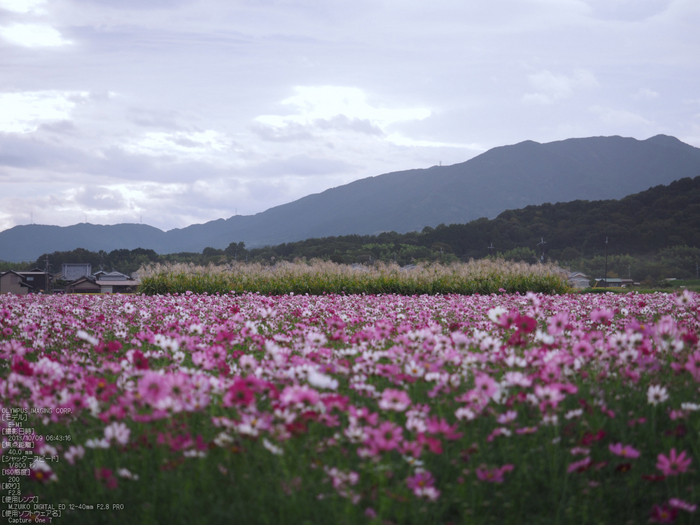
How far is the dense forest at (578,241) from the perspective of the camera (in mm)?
62719

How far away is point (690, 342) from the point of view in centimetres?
315

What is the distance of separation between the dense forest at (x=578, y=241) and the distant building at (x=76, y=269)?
15.9 m

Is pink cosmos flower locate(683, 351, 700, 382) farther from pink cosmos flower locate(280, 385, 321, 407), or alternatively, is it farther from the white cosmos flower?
pink cosmos flower locate(280, 385, 321, 407)

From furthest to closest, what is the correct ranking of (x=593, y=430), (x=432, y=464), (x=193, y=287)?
(x=193, y=287) → (x=593, y=430) → (x=432, y=464)

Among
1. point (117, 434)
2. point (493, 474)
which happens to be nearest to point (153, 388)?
point (117, 434)

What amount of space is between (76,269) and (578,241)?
287 ft

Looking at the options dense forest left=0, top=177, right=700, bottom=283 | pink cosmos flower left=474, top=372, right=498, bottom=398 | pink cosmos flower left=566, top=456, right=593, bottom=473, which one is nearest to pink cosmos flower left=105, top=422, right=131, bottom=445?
pink cosmos flower left=474, top=372, right=498, bottom=398

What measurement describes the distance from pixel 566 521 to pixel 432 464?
0.66 metres

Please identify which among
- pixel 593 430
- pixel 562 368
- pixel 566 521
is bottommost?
pixel 566 521

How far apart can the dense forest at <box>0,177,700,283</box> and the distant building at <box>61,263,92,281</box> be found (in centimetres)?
1589

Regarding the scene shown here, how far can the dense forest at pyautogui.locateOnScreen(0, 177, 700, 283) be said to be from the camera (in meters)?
62.7

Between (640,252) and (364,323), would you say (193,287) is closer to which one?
(364,323)

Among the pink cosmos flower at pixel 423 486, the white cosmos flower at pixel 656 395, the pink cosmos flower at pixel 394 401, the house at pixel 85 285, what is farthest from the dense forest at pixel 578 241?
the pink cosmos flower at pixel 423 486

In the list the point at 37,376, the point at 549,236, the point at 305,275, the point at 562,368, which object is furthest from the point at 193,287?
the point at 549,236
